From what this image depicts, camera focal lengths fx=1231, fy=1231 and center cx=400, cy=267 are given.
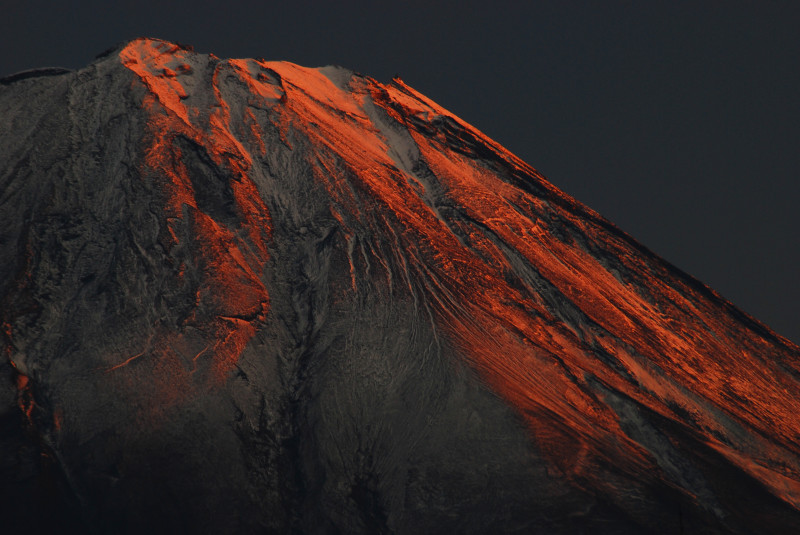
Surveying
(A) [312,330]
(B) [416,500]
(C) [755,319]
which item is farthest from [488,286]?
(C) [755,319]

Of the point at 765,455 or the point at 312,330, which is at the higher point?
the point at 765,455

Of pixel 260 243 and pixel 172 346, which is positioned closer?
pixel 172 346

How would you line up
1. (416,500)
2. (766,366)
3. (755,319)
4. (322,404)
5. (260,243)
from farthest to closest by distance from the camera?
(755,319)
(766,366)
(260,243)
(322,404)
(416,500)

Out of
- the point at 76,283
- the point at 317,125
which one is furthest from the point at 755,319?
the point at 76,283

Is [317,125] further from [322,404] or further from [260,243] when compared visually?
[322,404]

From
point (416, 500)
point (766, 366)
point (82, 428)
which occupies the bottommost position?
point (82, 428)

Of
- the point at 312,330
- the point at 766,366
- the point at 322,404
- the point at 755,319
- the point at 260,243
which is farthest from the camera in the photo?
the point at 755,319

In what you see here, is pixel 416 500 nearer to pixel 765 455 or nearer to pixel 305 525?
pixel 305 525
